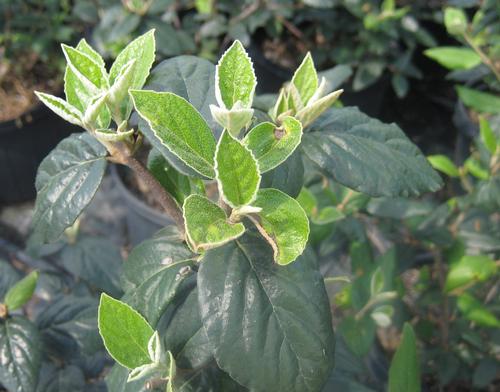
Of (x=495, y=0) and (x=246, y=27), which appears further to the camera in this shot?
(x=246, y=27)

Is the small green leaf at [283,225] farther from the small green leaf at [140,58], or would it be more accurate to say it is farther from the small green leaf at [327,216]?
the small green leaf at [327,216]

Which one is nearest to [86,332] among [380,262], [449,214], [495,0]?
[380,262]

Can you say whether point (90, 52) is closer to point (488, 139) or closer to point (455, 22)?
point (488, 139)

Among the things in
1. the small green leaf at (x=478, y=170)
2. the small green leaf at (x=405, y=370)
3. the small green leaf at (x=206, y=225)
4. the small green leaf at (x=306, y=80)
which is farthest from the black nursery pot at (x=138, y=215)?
the small green leaf at (x=206, y=225)

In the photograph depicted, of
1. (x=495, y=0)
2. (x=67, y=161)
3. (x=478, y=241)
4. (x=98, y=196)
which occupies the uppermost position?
(x=67, y=161)

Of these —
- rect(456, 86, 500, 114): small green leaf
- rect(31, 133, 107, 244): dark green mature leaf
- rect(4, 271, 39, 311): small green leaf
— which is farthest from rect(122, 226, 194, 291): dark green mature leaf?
rect(456, 86, 500, 114): small green leaf

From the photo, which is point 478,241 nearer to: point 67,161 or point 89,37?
point 67,161

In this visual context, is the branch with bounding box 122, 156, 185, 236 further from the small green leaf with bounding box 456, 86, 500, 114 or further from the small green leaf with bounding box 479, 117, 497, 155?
Answer: the small green leaf with bounding box 456, 86, 500, 114
